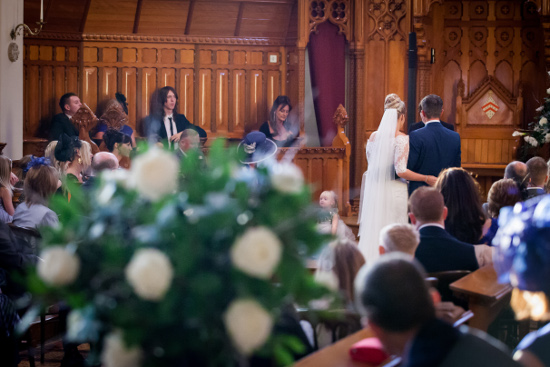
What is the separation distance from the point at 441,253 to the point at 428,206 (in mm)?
231

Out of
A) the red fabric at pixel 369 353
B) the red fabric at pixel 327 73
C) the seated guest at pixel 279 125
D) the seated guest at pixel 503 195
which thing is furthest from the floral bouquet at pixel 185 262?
the red fabric at pixel 327 73

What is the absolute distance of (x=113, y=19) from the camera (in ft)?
30.8

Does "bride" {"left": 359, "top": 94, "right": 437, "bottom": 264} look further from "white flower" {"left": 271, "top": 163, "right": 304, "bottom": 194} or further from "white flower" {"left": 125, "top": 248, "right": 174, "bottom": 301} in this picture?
"white flower" {"left": 125, "top": 248, "right": 174, "bottom": 301}

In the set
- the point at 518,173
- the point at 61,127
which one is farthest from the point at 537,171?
the point at 61,127

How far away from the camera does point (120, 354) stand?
161 cm

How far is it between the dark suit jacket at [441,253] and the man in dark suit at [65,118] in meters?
5.86

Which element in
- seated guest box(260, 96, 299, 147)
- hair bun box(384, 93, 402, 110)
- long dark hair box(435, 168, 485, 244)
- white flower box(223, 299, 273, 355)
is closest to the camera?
white flower box(223, 299, 273, 355)

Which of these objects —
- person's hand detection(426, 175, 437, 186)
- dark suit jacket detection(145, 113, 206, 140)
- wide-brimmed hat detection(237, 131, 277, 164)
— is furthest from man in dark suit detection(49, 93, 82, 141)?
person's hand detection(426, 175, 437, 186)

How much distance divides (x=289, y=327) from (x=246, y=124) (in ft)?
25.5

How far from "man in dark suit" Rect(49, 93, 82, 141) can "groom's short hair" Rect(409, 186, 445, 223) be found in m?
5.76

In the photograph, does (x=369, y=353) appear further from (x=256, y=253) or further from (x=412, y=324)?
(x=256, y=253)

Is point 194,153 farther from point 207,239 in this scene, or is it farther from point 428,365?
point 428,365

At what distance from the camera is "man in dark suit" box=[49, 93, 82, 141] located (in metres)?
8.51

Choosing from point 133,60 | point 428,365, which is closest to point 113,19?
point 133,60
